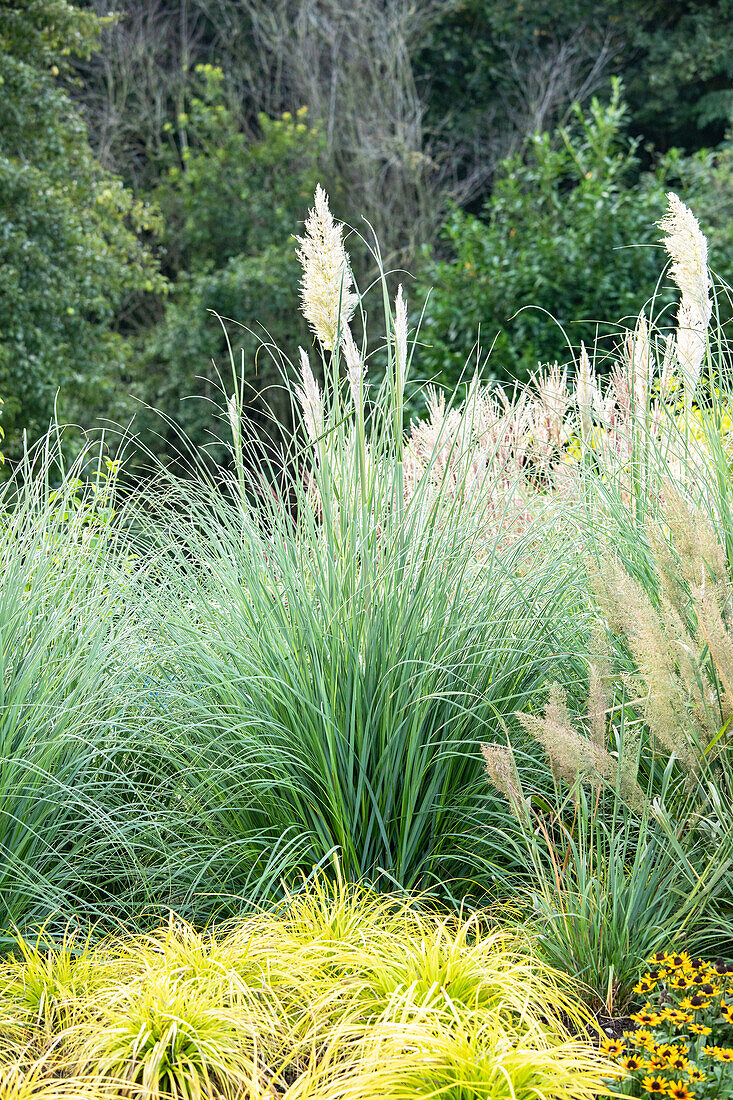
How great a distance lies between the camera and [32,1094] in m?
1.74

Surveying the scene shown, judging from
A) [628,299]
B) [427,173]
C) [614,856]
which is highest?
[427,173]

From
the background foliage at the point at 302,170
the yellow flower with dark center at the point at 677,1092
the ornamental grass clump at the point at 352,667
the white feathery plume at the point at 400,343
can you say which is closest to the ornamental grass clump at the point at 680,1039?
the yellow flower with dark center at the point at 677,1092

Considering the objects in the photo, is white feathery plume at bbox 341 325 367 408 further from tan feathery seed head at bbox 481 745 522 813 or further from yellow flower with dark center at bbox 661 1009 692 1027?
yellow flower with dark center at bbox 661 1009 692 1027

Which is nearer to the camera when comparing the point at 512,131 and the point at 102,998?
the point at 102,998

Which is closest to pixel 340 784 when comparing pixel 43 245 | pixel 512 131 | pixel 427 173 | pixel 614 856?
pixel 614 856

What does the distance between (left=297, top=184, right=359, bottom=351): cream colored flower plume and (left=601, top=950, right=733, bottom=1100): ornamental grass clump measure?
1714mm

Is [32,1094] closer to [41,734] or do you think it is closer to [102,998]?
[102,998]

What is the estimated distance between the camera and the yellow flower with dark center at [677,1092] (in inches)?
64.1

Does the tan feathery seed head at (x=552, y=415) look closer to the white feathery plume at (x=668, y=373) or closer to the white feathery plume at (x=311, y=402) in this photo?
the white feathery plume at (x=668, y=373)

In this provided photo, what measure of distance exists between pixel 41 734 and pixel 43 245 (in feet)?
29.5

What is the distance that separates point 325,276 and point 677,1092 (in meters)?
2.04

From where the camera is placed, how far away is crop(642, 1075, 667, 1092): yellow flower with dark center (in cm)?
166

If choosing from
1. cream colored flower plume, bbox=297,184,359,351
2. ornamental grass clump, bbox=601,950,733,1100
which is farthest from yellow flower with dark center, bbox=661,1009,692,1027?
cream colored flower plume, bbox=297,184,359,351

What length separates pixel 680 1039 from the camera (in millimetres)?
1848
